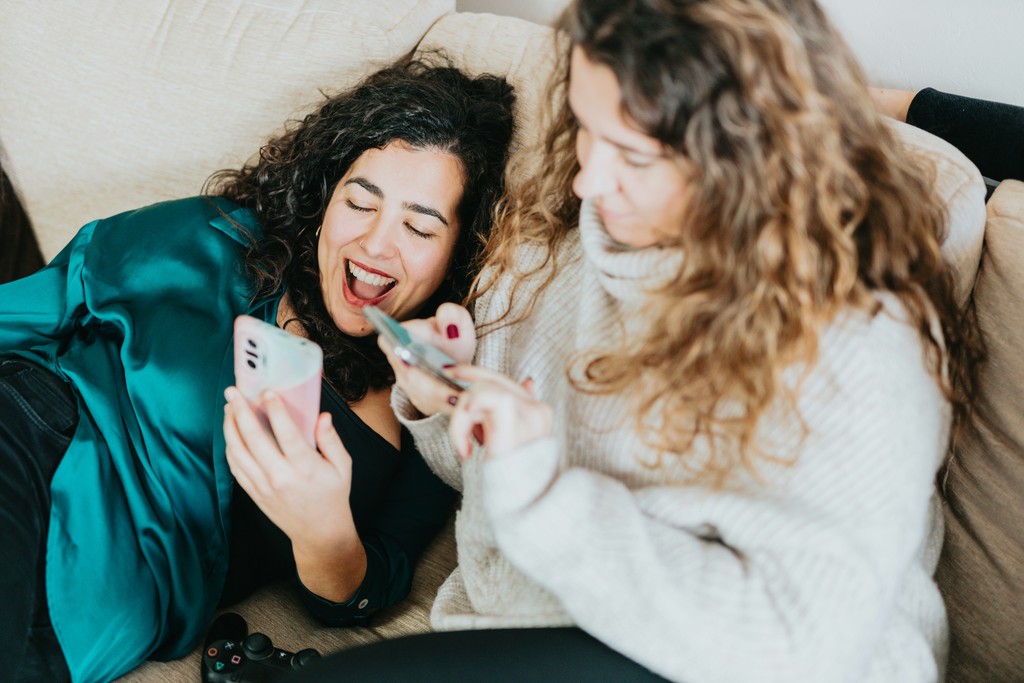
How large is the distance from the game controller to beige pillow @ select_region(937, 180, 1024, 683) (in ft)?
2.57

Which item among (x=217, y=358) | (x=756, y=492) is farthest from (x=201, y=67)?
(x=756, y=492)

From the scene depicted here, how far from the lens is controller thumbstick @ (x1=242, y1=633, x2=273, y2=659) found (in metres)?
1.04

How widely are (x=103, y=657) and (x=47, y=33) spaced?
3.68 ft

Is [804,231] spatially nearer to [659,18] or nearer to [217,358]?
[659,18]

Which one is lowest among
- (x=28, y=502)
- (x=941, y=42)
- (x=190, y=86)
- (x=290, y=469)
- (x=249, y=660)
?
(x=249, y=660)

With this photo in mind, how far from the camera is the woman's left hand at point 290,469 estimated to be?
91 centimetres

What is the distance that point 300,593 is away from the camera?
117cm

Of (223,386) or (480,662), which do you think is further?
(223,386)

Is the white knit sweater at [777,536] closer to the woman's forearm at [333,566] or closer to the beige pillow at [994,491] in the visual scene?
the beige pillow at [994,491]

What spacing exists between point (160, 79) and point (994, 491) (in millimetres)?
1437

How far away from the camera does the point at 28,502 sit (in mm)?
1084

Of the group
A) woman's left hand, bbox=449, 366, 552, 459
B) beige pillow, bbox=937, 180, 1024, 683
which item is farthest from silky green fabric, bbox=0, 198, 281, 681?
beige pillow, bbox=937, 180, 1024, 683

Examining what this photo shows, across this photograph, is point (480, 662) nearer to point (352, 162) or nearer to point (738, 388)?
point (738, 388)

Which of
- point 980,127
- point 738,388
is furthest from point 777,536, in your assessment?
point 980,127
